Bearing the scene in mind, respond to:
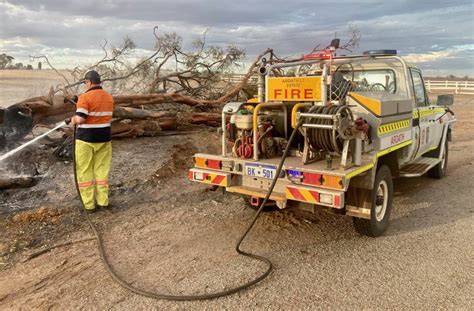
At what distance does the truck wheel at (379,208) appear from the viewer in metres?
4.72

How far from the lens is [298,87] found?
482 centimetres

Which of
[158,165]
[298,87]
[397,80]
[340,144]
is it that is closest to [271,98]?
[298,87]

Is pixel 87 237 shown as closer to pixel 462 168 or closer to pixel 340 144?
pixel 340 144

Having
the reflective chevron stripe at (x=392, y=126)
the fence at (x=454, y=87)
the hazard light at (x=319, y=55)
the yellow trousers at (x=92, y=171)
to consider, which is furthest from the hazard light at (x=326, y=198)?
the fence at (x=454, y=87)

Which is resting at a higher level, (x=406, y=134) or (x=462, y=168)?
(x=406, y=134)

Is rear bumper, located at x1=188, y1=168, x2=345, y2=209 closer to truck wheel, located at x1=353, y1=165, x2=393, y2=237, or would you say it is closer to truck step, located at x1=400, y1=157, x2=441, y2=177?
truck wheel, located at x1=353, y1=165, x2=393, y2=237

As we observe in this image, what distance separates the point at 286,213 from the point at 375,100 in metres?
2.01

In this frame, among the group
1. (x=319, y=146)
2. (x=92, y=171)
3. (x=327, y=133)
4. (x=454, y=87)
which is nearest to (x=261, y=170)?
(x=319, y=146)

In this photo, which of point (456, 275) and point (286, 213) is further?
point (286, 213)

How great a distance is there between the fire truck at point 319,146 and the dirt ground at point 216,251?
52 cm

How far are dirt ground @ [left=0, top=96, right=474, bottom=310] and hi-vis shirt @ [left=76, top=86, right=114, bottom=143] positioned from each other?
1.03m

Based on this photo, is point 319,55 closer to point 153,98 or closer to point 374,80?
point 374,80

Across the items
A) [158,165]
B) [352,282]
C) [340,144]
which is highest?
[340,144]

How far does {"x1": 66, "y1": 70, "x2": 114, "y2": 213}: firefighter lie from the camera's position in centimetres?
581
